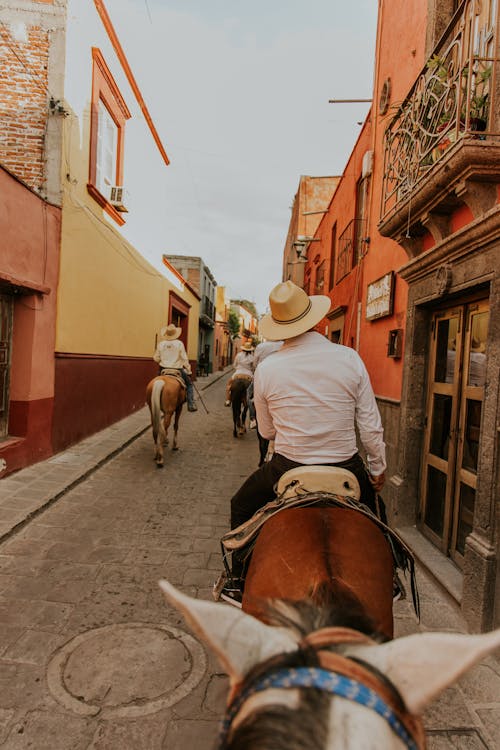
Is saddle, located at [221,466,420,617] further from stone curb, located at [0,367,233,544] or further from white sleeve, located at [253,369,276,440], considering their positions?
stone curb, located at [0,367,233,544]

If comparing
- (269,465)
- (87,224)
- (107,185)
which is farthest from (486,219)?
(107,185)

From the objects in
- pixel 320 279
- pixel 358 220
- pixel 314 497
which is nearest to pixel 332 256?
pixel 320 279

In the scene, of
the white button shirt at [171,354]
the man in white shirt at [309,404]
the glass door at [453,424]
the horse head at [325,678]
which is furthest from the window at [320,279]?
the horse head at [325,678]

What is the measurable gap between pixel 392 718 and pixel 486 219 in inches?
140

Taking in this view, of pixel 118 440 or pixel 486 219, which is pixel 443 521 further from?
pixel 118 440

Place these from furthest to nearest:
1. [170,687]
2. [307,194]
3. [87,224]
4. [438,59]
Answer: [307,194] < [87,224] < [438,59] < [170,687]

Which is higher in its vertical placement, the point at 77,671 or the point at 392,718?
the point at 392,718

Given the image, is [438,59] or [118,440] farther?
[118,440]

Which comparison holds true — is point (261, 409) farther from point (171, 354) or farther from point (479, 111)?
point (171, 354)

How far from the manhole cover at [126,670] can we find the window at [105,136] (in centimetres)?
795

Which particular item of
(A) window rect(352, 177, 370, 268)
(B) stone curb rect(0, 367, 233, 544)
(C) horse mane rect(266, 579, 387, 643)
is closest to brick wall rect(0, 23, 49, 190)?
(B) stone curb rect(0, 367, 233, 544)

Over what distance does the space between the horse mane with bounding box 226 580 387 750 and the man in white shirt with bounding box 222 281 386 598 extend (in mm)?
1246

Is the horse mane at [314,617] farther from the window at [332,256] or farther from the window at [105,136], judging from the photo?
the window at [332,256]

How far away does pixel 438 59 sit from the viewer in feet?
14.5
